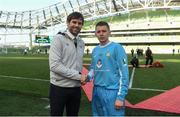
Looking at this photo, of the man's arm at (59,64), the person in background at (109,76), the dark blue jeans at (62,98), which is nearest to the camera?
the person in background at (109,76)

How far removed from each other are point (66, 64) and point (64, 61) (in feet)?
0.16

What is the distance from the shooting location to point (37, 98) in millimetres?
13492

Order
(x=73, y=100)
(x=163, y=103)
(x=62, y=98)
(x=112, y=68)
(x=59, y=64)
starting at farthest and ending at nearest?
1. (x=163, y=103)
2. (x=73, y=100)
3. (x=62, y=98)
4. (x=59, y=64)
5. (x=112, y=68)

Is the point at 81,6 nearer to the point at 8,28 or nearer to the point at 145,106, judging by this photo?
the point at 8,28

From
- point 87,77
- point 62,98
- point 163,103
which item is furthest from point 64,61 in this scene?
point 163,103

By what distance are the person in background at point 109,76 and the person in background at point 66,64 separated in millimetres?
265

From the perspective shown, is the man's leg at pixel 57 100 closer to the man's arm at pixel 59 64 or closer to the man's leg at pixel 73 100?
the man's leg at pixel 73 100

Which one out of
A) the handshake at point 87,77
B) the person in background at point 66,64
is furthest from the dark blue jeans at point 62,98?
the handshake at point 87,77

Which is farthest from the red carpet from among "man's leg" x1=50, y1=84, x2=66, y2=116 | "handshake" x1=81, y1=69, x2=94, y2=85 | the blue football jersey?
the blue football jersey

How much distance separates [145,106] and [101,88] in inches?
247

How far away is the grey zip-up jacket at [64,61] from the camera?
5.92m

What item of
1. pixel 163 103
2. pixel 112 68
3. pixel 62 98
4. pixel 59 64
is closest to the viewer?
pixel 112 68

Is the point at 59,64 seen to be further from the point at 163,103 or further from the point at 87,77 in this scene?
the point at 163,103

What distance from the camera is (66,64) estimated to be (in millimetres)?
5996
